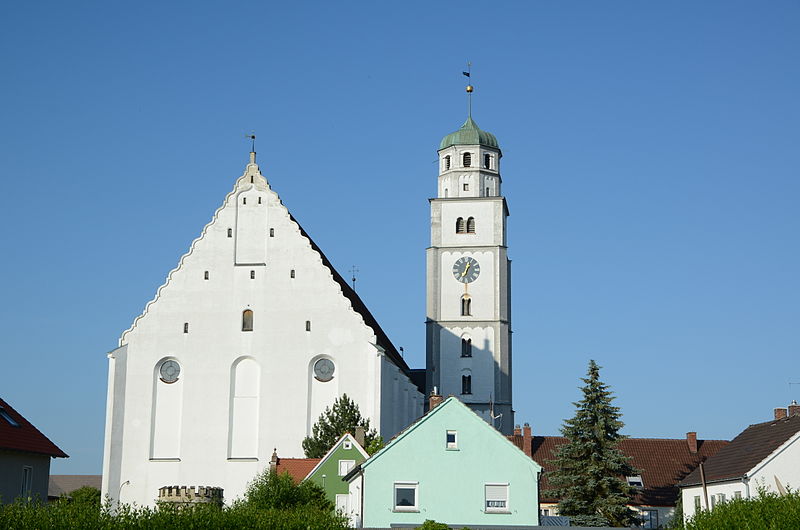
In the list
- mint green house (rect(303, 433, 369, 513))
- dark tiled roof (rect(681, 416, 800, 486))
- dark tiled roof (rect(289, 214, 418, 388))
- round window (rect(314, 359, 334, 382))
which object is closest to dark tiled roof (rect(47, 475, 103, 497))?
dark tiled roof (rect(289, 214, 418, 388))

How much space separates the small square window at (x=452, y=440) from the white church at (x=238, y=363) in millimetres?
17590

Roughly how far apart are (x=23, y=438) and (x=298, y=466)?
42.8ft

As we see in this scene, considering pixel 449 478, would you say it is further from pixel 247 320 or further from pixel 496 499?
pixel 247 320

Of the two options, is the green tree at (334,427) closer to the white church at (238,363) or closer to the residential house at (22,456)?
the white church at (238,363)

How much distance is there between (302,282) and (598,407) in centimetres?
1982

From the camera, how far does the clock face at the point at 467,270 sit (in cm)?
6801

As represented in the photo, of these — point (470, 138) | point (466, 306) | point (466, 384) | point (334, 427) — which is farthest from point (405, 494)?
point (470, 138)

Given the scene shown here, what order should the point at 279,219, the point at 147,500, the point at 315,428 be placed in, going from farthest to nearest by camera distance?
the point at 279,219, the point at 147,500, the point at 315,428

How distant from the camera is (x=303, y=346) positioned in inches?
2211

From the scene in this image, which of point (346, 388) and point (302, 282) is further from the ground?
point (302, 282)

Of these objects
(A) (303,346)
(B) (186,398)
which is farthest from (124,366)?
(A) (303,346)

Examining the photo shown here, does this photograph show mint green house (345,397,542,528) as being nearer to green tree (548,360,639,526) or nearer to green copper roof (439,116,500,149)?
green tree (548,360,639,526)

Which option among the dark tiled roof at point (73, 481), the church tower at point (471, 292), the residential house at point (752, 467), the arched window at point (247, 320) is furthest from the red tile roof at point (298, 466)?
the dark tiled roof at point (73, 481)

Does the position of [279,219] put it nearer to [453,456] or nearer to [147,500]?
[147,500]
